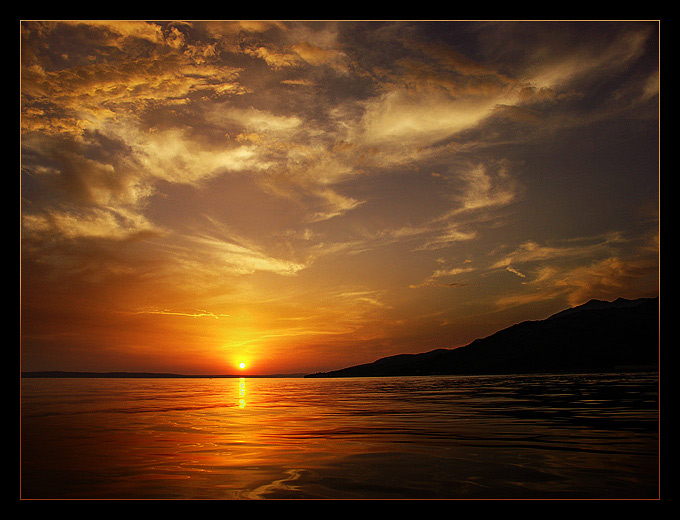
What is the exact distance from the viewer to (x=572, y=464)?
9586 millimetres

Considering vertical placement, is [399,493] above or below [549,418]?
above

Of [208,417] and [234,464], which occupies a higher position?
[234,464]
